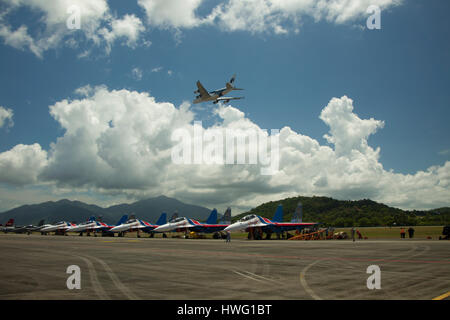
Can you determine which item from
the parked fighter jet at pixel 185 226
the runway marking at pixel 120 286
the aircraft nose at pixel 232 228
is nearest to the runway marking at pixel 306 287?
the runway marking at pixel 120 286

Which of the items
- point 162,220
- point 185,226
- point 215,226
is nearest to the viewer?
point 185,226

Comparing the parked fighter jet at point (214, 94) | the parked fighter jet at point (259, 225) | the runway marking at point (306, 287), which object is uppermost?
the parked fighter jet at point (214, 94)

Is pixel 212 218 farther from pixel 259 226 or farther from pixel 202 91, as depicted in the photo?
pixel 202 91

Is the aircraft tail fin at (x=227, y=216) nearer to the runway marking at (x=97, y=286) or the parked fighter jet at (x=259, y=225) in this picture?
the parked fighter jet at (x=259, y=225)

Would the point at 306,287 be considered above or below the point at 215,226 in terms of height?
above

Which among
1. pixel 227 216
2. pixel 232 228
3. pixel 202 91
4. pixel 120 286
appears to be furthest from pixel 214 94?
pixel 120 286

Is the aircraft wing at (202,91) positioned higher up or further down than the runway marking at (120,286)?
higher up

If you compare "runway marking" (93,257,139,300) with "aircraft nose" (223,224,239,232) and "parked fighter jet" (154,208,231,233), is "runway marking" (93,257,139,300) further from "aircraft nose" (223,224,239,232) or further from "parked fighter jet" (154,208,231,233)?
"parked fighter jet" (154,208,231,233)

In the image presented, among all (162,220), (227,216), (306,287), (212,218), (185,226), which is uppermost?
(306,287)

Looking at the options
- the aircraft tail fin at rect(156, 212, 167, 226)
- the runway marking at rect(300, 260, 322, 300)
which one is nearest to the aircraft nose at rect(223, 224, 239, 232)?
the runway marking at rect(300, 260, 322, 300)

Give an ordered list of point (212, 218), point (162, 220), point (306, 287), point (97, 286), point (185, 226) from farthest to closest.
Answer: point (162, 220) < point (212, 218) < point (185, 226) < point (97, 286) < point (306, 287)

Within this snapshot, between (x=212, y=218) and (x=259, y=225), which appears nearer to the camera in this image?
(x=259, y=225)

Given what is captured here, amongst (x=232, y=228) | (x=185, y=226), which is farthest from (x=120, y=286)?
(x=185, y=226)
